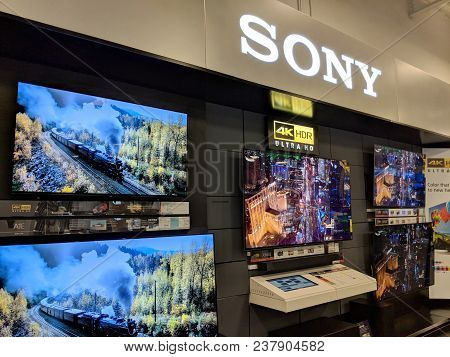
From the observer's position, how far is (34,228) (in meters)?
1.60

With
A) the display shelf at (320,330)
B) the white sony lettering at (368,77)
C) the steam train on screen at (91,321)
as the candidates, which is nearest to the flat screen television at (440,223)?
the white sony lettering at (368,77)

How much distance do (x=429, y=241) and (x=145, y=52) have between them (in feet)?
12.4

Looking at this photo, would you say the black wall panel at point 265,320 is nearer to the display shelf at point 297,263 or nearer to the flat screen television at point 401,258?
the display shelf at point 297,263

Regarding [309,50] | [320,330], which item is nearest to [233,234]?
[320,330]

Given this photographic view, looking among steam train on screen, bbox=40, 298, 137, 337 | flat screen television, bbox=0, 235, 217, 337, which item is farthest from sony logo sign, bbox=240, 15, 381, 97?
steam train on screen, bbox=40, 298, 137, 337

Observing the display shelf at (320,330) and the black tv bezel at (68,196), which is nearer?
the black tv bezel at (68,196)

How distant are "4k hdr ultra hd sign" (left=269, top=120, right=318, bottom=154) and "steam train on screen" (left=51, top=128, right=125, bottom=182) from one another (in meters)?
1.35

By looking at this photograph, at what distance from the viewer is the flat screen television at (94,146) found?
1.60 meters

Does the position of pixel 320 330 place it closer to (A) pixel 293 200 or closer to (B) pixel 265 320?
(B) pixel 265 320

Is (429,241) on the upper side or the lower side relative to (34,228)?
lower

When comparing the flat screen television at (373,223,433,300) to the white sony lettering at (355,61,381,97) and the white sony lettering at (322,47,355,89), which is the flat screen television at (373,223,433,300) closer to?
the white sony lettering at (355,61,381,97)
